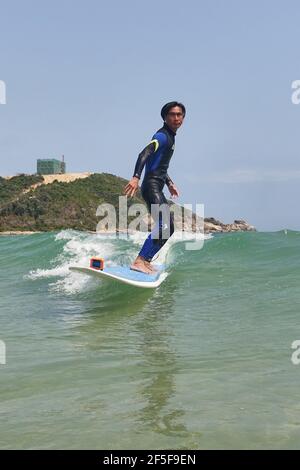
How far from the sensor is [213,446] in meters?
2.28

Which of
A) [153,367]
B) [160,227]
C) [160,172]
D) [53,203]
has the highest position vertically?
[53,203]

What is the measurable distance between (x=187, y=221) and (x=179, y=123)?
97.6 metres

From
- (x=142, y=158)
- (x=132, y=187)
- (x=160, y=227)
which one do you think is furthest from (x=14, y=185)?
(x=132, y=187)

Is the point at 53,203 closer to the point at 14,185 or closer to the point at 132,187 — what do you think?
the point at 14,185

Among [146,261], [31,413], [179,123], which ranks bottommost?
[31,413]

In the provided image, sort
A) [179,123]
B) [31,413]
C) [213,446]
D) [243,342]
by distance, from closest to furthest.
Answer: [213,446]
[31,413]
[243,342]
[179,123]

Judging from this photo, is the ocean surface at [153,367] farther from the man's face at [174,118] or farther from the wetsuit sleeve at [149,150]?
the man's face at [174,118]

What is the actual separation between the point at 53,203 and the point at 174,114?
85715 millimetres

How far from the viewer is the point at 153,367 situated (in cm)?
356

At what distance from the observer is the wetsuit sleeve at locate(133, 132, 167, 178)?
664 centimetres

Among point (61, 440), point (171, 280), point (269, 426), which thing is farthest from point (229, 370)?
point (171, 280)

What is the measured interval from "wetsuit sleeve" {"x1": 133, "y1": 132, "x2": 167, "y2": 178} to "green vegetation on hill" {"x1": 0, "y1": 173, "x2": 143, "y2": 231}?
236ft

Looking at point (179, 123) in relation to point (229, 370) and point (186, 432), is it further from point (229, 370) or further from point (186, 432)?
point (186, 432)

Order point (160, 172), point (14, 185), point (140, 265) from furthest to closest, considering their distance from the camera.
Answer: point (14, 185) < point (140, 265) < point (160, 172)
